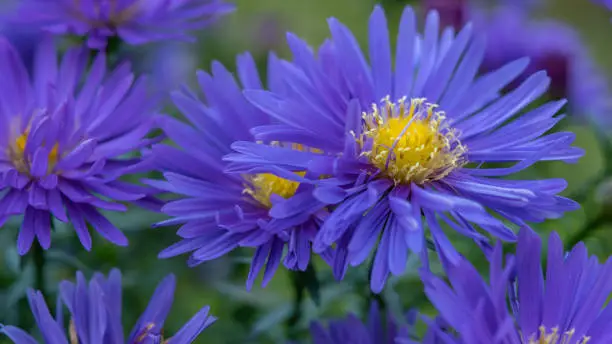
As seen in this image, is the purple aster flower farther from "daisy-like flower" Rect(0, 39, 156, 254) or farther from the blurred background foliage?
"daisy-like flower" Rect(0, 39, 156, 254)

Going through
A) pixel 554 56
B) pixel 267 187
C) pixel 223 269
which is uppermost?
pixel 554 56

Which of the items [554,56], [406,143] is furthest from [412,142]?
[554,56]

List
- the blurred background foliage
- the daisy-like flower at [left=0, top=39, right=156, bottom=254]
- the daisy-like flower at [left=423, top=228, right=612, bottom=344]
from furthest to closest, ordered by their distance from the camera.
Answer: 1. the blurred background foliage
2. the daisy-like flower at [left=0, top=39, right=156, bottom=254]
3. the daisy-like flower at [left=423, top=228, right=612, bottom=344]

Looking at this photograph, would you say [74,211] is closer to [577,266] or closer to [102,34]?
[102,34]

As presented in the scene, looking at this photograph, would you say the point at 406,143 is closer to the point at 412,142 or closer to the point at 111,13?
the point at 412,142

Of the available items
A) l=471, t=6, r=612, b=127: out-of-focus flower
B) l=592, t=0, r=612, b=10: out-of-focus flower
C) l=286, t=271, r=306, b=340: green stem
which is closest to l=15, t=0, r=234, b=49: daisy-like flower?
l=286, t=271, r=306, b=340: green stem

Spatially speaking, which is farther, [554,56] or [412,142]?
[554,56]

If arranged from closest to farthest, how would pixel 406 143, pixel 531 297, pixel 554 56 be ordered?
1. pixel 531 297
2. pixel 406 143
3. pixel 554 56

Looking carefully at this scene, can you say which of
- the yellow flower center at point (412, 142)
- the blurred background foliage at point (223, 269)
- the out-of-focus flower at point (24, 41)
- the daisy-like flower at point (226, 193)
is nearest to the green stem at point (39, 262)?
the blurred background foliage at point (223, 269)
